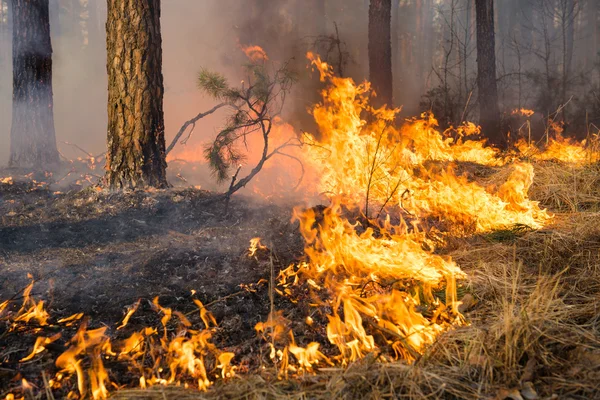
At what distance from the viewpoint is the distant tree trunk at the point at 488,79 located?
33.3 ft

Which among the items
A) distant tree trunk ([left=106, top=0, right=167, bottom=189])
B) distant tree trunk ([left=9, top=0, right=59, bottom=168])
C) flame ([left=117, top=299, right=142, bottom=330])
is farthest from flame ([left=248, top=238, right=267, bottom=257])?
distant tree trunk ([left=9, top=0, right=59, bottom=168])

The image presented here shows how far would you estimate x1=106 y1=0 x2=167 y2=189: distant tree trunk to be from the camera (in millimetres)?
5027

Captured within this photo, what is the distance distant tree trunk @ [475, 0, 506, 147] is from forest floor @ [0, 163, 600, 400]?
14.7 feet

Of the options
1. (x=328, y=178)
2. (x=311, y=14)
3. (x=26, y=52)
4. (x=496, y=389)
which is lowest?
(x=496, y=389)

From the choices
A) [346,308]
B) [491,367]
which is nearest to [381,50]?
[346,308]

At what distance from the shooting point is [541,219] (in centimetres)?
442

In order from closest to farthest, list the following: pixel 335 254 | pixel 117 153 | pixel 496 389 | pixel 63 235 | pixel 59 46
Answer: pixel 496 389 < pixel 335 254 < pixel 63 235 < pixel 117 153 < pixel 59 46

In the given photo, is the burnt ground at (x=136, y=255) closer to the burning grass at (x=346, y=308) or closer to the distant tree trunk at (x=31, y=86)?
the burning grass at (x=346, y=308)

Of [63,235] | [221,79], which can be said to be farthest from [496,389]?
[221,79]

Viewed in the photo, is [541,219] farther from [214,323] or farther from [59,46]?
[59,46]

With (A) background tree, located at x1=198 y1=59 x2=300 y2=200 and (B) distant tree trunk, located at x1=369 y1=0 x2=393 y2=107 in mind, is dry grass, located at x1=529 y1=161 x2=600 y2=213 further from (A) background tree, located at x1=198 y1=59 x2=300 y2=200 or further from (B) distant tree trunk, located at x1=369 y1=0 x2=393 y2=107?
(B) distant tree trunk, located at x1=369 y1=0 x2=393 y2=107

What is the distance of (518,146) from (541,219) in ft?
18.1

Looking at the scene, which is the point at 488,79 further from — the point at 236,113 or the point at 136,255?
the point at 136,255

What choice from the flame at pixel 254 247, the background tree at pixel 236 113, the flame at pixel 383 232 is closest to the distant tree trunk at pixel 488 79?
the flame at pixel 383 232
